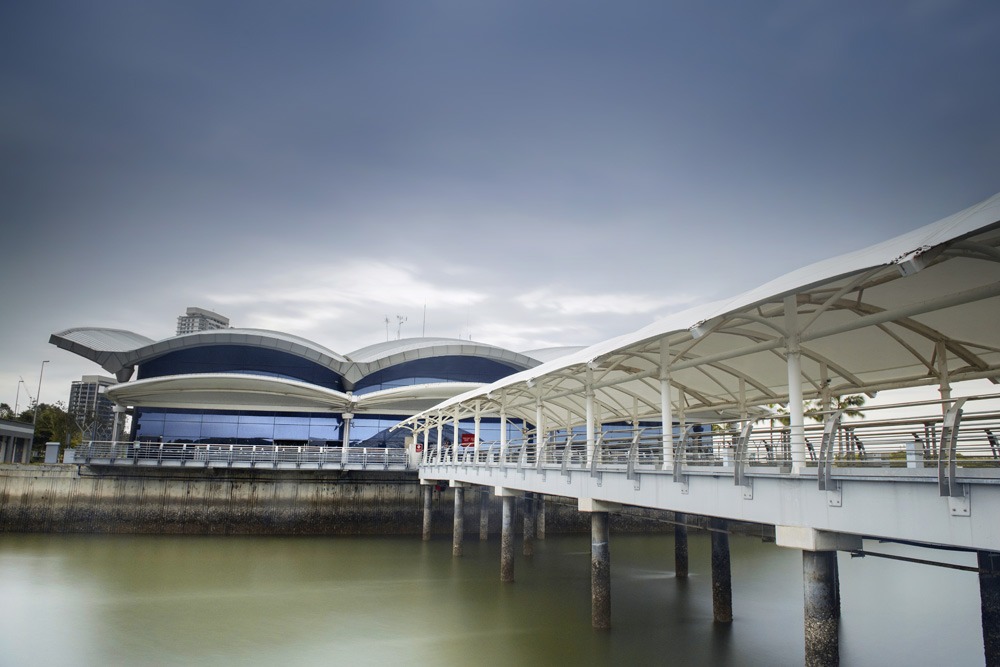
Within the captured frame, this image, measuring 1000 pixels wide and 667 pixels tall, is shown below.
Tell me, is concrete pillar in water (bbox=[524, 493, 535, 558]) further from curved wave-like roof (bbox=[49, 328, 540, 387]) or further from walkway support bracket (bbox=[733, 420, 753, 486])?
walkway support bracket (bbox=[733, 420, 753, 486])

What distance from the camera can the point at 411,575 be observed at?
24719 millimetres

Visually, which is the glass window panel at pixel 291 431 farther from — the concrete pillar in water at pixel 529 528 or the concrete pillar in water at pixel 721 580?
the concrete pillar in water at pixel 721 580

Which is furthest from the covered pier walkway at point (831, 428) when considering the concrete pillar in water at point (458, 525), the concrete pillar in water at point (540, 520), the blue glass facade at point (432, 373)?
the blue glass facade at point (432, 373)

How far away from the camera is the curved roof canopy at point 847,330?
30.2ft

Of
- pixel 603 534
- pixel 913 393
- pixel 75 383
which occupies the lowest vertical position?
pixel 603 534

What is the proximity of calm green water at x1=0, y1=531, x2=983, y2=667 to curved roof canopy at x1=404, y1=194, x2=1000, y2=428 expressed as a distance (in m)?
5.84

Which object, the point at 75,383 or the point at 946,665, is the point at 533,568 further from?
the point at 75,383

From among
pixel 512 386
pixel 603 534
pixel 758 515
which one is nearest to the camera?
pixel 758 515

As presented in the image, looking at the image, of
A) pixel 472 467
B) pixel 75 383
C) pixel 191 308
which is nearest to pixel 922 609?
pixel 472 467

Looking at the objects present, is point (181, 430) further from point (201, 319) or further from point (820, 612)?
point (201, 319)

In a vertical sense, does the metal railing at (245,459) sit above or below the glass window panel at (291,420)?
below

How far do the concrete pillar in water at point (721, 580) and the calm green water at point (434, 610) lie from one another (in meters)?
0.36

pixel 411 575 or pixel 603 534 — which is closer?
pixel 603 534

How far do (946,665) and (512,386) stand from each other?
12.9 meters
